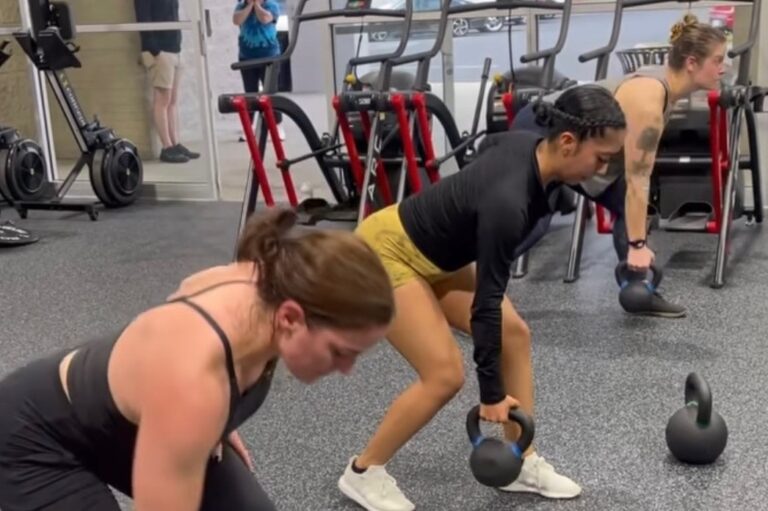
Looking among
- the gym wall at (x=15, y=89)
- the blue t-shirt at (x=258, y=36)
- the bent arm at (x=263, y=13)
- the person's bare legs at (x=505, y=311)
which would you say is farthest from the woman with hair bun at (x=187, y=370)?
the blue t-shirt at (x=258, y=36)

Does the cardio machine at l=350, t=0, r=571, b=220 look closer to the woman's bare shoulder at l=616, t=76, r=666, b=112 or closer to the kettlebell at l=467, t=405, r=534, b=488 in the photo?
the woman's bare shoulder at l=616, t=76, r=666, b=112

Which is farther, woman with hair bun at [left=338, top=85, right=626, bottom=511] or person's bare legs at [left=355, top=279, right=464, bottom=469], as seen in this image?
person's bare legs at [left=355, top=279, right=464, bottom=469]

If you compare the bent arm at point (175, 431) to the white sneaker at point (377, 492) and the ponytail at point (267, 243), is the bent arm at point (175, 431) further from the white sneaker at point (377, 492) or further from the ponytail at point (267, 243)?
the white sneaker at point (377, 492)

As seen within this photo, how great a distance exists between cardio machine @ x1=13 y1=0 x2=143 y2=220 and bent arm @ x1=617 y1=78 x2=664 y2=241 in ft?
12.8

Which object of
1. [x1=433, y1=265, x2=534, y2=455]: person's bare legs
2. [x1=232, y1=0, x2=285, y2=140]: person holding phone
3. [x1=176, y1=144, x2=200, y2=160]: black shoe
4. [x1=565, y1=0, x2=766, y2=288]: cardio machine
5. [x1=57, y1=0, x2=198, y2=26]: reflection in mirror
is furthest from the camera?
[x1=232, y1=0, x2=285, y2=140]: person holding phone

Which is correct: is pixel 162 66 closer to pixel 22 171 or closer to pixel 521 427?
pixel 22 171

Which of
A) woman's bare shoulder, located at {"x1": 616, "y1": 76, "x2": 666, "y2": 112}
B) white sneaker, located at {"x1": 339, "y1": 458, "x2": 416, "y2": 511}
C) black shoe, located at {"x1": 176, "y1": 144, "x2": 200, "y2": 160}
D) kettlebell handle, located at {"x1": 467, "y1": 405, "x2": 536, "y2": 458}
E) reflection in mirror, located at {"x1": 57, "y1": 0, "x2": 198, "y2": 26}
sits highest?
reflection in mirror, located at {"x1": 57, "y1": 0, "x2": 198, "y2": 26}

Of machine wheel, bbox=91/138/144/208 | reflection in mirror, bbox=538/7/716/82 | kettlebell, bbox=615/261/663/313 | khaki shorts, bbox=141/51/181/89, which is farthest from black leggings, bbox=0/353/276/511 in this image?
khaki shorts, bbox=141/51/181/89

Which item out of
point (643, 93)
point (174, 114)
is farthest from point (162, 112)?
point (643, 93)

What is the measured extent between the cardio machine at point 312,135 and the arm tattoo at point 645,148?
1.77 m

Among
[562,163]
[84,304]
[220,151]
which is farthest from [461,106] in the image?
[562,163]

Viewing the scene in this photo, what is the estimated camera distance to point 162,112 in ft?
23.9

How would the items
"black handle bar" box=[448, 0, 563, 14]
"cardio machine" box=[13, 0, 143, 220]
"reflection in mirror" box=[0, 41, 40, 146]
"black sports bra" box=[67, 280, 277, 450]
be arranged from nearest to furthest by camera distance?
"black sports bra" box=[67, 280, 277, 450]
"black handle bar" box=[448, 0, 563, 14]
"cardio machine" box=[13, 0, 143, 220]
"reflection in mirror" box=[0, 41, 40, 146]

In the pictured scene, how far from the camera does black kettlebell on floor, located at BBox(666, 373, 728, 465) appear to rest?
2.78 metres
